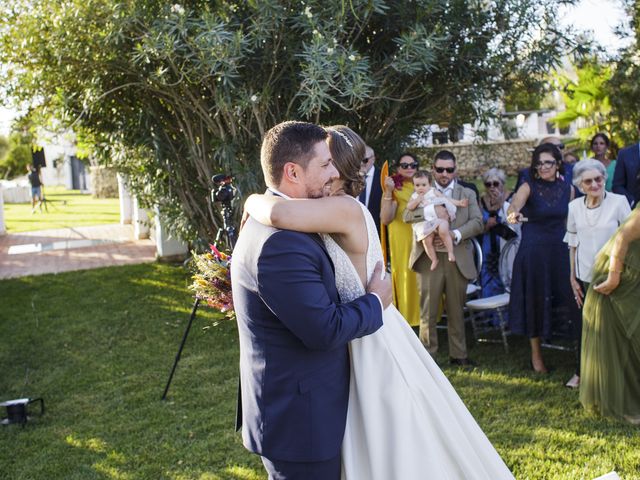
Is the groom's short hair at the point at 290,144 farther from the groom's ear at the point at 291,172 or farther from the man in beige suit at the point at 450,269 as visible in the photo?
the man in beige suit at the point at 450,269

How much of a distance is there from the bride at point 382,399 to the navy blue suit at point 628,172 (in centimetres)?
468

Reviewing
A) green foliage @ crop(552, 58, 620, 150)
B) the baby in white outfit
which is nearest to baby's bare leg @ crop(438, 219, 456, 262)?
the baby in white outfit

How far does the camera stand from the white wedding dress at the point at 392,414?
249 cm

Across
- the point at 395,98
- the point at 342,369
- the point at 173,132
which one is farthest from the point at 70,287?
the point at 342,369

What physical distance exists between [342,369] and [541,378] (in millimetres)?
3843

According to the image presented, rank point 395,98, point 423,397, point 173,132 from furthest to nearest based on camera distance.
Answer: point 173,132
point 395,98
point 423,397

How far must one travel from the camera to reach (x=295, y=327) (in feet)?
7.38

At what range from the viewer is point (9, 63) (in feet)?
24.4

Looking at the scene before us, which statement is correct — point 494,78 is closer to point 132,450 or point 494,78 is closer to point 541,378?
point 541,378

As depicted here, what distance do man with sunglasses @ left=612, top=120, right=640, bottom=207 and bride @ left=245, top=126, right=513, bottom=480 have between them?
15.3 ft

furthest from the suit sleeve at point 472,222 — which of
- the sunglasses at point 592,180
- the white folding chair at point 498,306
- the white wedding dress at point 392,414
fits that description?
the white wedding dress at point 392,414

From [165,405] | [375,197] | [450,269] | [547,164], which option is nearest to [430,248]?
[450,269]

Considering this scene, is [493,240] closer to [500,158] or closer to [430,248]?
[430,248]

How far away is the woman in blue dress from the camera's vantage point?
5891 millimetres
